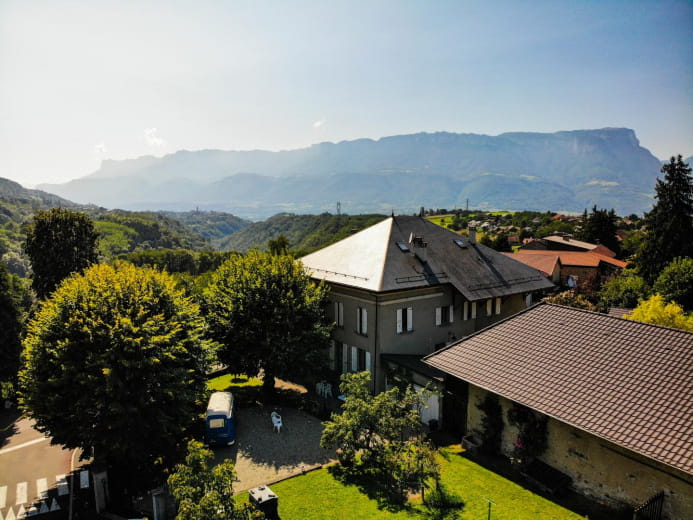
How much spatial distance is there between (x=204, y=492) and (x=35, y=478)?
14266 mm

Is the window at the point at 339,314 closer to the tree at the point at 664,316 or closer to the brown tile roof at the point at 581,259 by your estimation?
the tree at the point at 664,316

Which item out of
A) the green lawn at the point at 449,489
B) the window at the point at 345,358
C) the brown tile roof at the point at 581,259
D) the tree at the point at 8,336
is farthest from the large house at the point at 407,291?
the brown tile roof at the point at 581,259

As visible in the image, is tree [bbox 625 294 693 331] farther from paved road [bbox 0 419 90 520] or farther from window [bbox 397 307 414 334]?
paved road [bbox 0 419 90 520]

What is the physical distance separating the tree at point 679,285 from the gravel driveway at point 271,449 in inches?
1244

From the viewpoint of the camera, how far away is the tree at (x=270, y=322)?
2492 cm

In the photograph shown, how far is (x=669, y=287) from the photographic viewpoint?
3406 centimetres

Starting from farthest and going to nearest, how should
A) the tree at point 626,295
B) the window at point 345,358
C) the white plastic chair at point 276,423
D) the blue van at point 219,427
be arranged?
the tree at point 626,295, the window at point 345,358, the white plastic chair at point 276,423, the blue van at point 219,427

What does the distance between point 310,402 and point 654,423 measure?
18791 mm

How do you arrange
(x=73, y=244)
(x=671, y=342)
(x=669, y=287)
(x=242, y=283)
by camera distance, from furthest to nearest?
(x=73, y=244) → (x=669, y=287) → (x=242, y=283) → (x=671, y=342)

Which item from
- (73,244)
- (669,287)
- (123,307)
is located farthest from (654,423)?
(73,244)

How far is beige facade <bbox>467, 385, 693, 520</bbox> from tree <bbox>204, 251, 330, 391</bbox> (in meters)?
14.3

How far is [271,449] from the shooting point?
20.8m

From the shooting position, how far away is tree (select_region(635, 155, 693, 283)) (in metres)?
49.4

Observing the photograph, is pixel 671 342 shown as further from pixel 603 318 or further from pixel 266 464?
pixel 266 464
